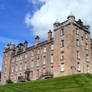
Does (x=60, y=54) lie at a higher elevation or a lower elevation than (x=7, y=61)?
higher

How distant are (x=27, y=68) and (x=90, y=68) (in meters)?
19.8

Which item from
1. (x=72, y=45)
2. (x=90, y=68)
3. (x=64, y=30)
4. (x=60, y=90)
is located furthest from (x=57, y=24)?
(x=60, y=90)

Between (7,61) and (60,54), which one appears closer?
(60,54)

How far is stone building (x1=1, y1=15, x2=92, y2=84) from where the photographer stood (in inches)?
1455

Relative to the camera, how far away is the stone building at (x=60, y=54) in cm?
3697

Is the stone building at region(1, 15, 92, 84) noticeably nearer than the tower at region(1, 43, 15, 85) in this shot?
Yes

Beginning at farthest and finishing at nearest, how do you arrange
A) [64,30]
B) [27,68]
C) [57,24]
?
[27,68]
[57,24]
[64,30]

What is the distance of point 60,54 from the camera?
3869 cm

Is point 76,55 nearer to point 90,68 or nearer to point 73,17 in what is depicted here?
point 90,68

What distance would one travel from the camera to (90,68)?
1608 inches

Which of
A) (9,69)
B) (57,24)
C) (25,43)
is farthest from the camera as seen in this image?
(9,69)

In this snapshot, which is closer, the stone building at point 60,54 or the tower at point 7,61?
the stone building at point 60,54

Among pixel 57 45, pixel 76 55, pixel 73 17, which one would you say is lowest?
pixel 76 55

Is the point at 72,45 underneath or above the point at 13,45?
underneath
